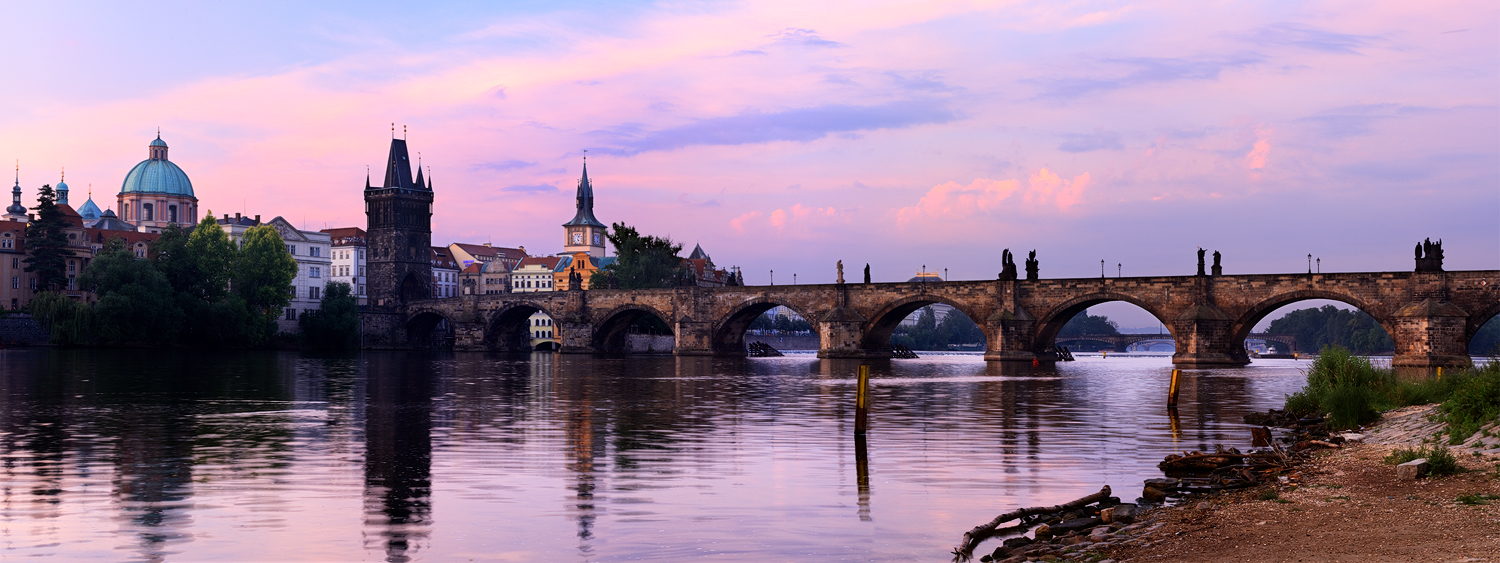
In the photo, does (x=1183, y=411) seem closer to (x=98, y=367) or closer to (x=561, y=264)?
(x=98, y=367)

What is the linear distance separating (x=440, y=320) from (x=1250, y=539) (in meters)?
127

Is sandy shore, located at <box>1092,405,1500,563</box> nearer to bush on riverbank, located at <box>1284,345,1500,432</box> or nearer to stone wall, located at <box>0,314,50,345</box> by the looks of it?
bush on riverbank, located at <box>1284,345,1500,432</box>

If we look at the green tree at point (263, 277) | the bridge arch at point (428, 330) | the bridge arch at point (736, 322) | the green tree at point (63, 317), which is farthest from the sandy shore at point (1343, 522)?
the bridge arch at point (428, 330)

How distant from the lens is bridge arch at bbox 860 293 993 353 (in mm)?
76950

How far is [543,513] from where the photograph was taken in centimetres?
1318

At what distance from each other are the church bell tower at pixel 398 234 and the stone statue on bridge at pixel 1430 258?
96.8 metres

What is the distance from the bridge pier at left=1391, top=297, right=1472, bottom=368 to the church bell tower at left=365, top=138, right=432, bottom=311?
96.9 metres

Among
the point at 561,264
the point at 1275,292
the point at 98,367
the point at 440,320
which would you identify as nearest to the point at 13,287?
the point at 440,320

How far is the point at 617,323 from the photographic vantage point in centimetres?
10288

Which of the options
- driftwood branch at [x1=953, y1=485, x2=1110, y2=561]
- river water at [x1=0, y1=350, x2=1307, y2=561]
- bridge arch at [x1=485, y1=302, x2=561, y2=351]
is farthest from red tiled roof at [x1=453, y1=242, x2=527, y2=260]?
driftwood branch at [x1=953, y1=485, x2=1110, y2=561]

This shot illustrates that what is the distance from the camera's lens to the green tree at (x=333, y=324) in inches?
4353

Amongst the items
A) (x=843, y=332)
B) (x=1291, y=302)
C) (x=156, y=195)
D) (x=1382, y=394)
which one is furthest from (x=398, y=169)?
(x=1382, y=394)

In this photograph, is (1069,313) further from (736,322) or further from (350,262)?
(350,262)

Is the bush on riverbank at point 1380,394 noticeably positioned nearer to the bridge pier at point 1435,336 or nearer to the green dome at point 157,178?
the bridge pier at point 1435,336
